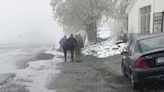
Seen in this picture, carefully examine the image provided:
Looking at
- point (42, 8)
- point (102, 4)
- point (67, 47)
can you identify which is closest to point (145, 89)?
point (67, 47)

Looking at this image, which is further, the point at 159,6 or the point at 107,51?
the point at 107,51

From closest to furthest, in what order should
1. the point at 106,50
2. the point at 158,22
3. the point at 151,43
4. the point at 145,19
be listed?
the point at 151,43 < the point at 158,22 < the point at 145,19 < the point at 106,50

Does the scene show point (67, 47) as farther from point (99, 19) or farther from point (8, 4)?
point (8, 4)

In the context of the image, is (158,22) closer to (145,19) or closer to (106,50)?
(145,19)

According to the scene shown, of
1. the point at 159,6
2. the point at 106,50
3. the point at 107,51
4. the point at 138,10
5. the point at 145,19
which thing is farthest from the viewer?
the point at 138,10

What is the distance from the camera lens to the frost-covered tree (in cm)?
3864

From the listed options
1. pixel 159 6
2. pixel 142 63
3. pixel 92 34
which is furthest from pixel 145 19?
pixel 142 63

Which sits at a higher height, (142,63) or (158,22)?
(158,22)

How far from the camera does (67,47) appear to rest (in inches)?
867

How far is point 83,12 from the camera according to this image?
1526 inches

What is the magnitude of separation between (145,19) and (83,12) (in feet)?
38.9

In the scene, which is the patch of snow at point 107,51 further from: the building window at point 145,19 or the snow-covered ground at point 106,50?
the building window at point 145,19

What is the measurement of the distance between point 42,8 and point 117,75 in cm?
13808

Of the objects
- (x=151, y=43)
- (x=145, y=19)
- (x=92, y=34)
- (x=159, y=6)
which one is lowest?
(x=92, y=34)
